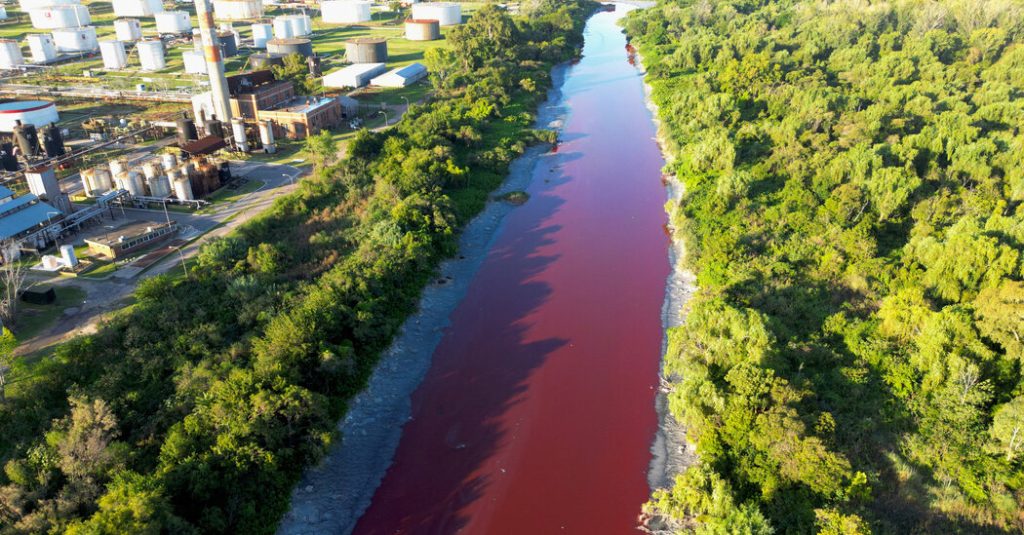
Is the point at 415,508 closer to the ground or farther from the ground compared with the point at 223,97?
closer to the ground

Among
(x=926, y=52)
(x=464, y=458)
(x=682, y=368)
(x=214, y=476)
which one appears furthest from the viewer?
(x=926, y=52)

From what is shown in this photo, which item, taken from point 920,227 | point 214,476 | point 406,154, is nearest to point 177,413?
point 214,476

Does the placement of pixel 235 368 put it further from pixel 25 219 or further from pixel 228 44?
pixel 228 44

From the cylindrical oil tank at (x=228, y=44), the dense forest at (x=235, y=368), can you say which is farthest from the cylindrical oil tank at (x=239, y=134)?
the cylindrical oil tank at (x=228, y=44)

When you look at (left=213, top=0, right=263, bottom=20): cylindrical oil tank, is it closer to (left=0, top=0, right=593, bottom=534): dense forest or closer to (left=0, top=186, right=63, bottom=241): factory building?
(left=0, top=0, right=593, bottom=534): dense forest

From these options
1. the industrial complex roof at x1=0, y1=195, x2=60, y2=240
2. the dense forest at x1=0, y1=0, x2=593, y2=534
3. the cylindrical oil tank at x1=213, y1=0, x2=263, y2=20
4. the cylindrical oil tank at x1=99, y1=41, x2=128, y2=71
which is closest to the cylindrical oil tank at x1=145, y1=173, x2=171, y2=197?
the industrial complex roof at x1=0, y1=195, x2=60, y2=240

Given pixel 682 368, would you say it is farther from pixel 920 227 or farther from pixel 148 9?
pixel 148 9

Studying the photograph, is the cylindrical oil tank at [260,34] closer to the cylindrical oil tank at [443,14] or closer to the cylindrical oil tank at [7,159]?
the cylindrical oil tank at [443,14]
